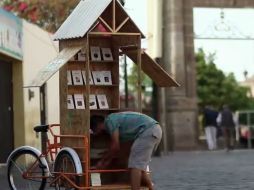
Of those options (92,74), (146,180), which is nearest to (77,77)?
(92,74)

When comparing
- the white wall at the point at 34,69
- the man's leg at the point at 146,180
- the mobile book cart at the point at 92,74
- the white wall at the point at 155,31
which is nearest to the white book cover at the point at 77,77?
the mobile book cart at the point at 92,74

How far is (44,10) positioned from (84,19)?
16.7 meters

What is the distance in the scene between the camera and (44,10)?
27172mm

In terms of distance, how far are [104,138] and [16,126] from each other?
9.39m

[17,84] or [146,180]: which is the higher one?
[17,84]

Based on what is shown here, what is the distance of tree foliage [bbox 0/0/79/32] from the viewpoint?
26172 millimetres

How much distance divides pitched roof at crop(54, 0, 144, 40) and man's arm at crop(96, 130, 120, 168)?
145cm

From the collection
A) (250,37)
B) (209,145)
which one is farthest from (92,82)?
(250,37)

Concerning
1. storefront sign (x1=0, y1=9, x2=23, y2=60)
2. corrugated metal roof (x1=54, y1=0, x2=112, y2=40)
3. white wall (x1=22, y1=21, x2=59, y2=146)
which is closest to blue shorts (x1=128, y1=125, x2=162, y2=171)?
corrugated metal roof (x1=54, y1=0, x2=112, y2=40)

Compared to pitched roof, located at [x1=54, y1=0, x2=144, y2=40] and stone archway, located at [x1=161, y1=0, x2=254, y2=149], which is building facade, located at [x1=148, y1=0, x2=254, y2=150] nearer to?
stone archway, located at [x1=161, y1=0, x2=254, y2=149]

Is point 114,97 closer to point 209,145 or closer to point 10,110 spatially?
point 10,110

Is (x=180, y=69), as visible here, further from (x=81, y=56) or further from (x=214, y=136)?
(x=81, y=56)

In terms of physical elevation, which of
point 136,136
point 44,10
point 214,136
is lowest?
point 214,136

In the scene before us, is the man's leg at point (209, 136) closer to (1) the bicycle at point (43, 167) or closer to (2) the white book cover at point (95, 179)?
(1) the bicycle at point (43, 167)
